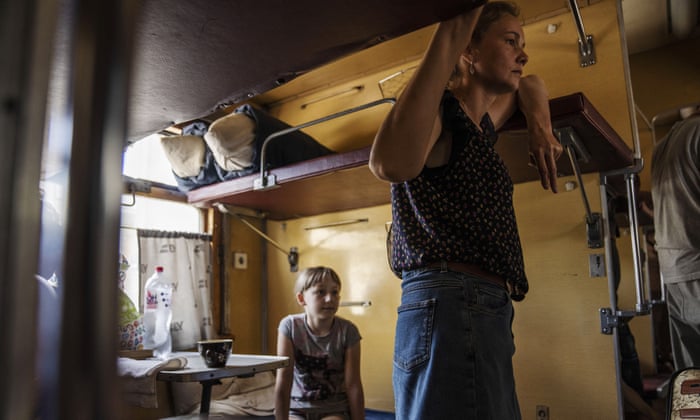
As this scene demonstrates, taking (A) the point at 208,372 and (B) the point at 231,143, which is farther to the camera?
(B) the point at 231,143

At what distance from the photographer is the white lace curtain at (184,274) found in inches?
80.0

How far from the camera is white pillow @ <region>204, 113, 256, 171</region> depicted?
6.28 ft

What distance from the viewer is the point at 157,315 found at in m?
2.00

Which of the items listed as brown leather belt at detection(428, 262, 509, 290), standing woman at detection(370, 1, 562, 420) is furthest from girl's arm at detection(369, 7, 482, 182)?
brown leather belt at detection(428, 262, 509, 290)

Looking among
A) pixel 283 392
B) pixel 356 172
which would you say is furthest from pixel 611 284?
pixel 283 392

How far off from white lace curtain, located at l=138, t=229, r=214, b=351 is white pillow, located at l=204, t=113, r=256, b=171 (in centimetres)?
43

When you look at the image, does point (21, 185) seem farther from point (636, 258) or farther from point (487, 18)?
point (636, 258)

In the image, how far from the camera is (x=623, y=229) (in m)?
1.97

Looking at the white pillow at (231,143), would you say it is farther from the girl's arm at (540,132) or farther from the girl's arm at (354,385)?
the girl's arm at (540,132)

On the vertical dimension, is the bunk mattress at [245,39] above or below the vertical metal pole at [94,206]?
above

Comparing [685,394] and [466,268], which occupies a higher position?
[466,268]

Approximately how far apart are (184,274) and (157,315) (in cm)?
22

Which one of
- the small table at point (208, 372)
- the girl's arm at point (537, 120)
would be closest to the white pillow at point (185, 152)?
the small table at point (208, 372)

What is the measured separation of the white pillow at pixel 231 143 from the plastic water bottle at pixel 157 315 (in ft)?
1.72
